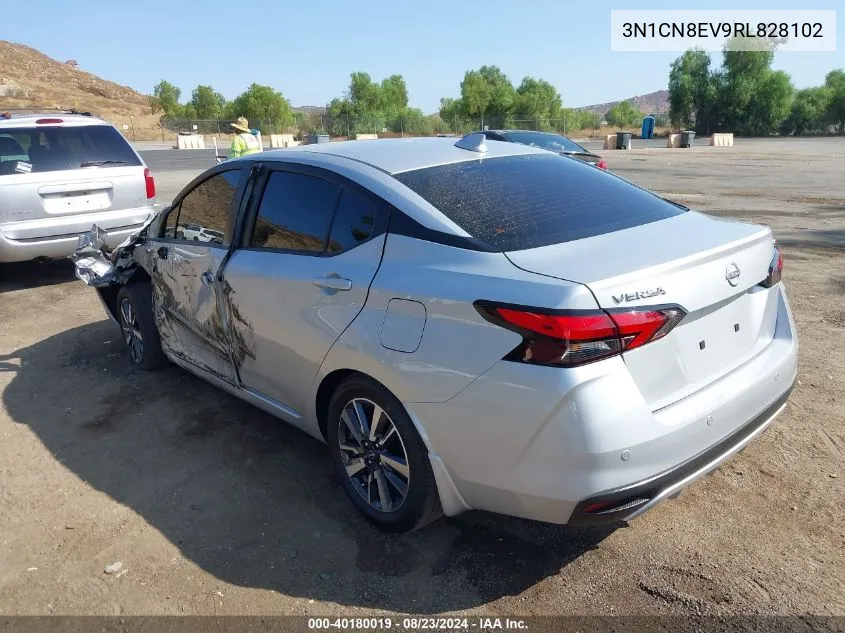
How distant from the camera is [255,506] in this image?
3408 mm

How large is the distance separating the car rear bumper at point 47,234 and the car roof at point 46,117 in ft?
3.47

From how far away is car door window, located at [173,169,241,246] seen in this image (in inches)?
156

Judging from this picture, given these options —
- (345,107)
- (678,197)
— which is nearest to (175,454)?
(678,197)

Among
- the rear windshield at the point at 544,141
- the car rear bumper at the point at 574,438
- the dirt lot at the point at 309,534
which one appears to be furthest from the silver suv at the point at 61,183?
the rear windshield at the point at 544,141

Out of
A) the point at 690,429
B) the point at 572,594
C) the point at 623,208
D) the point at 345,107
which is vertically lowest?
the point at 572,594

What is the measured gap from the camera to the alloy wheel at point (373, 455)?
2.94 metres

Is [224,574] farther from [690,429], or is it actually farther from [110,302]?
[110,302]

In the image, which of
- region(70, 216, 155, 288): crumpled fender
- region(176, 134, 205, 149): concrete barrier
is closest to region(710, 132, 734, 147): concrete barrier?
region(176, 134, 205, 149): concrete barrier

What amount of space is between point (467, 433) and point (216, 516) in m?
1.51

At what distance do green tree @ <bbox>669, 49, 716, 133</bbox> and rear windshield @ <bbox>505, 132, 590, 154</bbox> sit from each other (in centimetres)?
6836

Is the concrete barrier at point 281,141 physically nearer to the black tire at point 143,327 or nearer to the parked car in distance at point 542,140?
the parked car in distance at point 542,140

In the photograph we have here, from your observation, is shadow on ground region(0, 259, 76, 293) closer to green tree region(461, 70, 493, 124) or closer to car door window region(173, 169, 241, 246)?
car door window region(173, 169, 241, 246)

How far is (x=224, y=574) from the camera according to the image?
9.55ft

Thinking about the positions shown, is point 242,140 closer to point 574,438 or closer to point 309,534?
point 309,534
